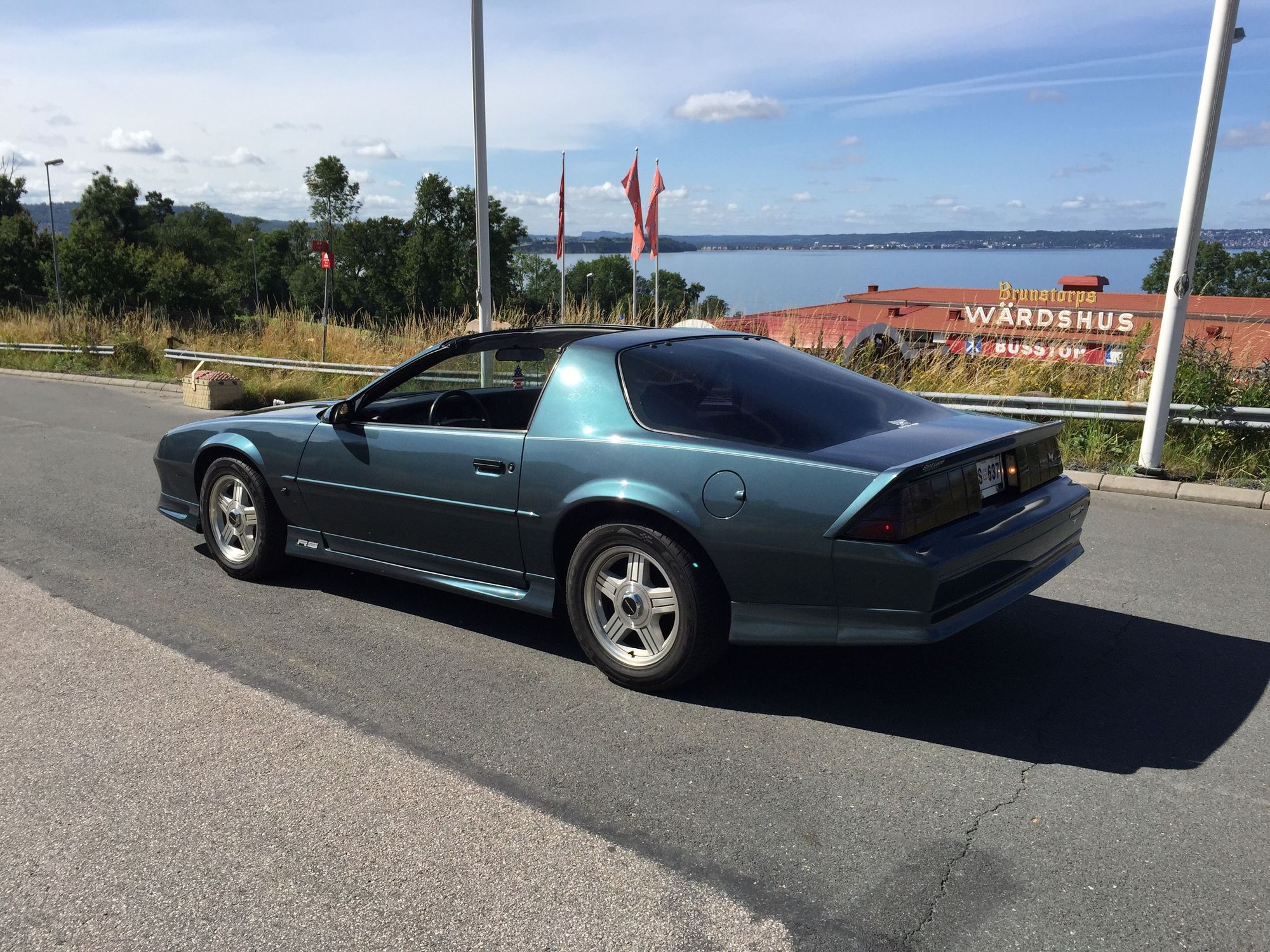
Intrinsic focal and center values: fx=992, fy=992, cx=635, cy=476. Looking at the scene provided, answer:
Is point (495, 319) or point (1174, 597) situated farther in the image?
point (495, 319)

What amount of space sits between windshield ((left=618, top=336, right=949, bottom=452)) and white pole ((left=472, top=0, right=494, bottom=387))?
862cm

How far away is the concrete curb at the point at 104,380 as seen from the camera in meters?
18.3

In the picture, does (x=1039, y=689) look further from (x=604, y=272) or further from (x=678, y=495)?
(x=604, y=272)

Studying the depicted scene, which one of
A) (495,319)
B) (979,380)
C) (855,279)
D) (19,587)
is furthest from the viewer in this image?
(495,319)

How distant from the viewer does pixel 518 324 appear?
16406mm

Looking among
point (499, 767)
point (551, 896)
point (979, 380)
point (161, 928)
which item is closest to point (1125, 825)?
point (551, 896)

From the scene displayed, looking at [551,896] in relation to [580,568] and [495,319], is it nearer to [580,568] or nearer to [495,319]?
[580,568]

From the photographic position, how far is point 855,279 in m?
12.9

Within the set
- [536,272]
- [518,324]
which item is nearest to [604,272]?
[536,272]

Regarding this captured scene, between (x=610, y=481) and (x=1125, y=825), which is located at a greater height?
(x=610, y=481)

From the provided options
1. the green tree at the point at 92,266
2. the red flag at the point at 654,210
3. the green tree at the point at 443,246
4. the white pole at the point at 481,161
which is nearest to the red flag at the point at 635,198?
the red flag at the point at 654,210

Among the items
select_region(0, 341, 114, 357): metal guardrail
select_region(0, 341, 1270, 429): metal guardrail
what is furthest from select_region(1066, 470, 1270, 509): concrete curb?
select_region(0, 341, 114, 357): metal guardrail

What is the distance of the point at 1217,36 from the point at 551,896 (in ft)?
27.3

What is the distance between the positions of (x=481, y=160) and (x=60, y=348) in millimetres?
15015
